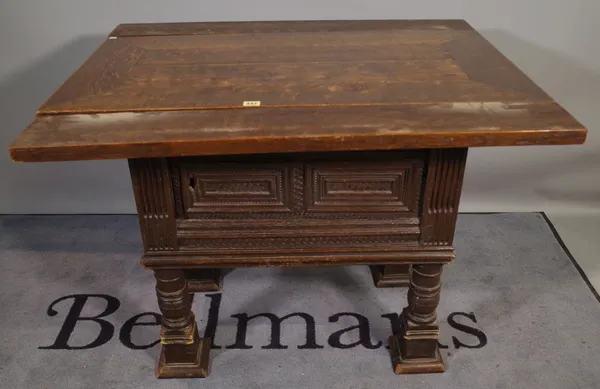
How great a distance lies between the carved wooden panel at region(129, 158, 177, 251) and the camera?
1.33 m

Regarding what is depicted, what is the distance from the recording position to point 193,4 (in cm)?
214

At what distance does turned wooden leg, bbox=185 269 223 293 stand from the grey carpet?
4 centimetres

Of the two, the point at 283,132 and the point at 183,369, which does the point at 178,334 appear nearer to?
the point at 183,369

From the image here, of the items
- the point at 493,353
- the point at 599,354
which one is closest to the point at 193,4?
the point at 493,353

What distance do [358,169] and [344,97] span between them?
6.9 inches

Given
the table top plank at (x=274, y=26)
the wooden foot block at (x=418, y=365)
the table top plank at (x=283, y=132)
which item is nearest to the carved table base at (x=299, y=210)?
the table top plank at (x=283, y=132)

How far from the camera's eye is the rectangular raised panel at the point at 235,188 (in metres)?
1.36

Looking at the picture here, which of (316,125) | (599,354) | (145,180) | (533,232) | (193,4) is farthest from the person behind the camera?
(533,232)

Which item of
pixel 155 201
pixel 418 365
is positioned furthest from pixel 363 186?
pixel 418 365

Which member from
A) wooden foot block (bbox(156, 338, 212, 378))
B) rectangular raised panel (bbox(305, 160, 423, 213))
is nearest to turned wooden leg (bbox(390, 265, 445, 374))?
rectangular raised panel (bbox(305, 160, 423, 213))

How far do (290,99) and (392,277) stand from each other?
0.93 m

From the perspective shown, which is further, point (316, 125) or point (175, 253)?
point (175, 253)

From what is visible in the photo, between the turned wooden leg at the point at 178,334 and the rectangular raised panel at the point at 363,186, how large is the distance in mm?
450

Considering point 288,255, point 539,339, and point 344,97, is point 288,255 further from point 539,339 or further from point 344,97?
point 539,339
